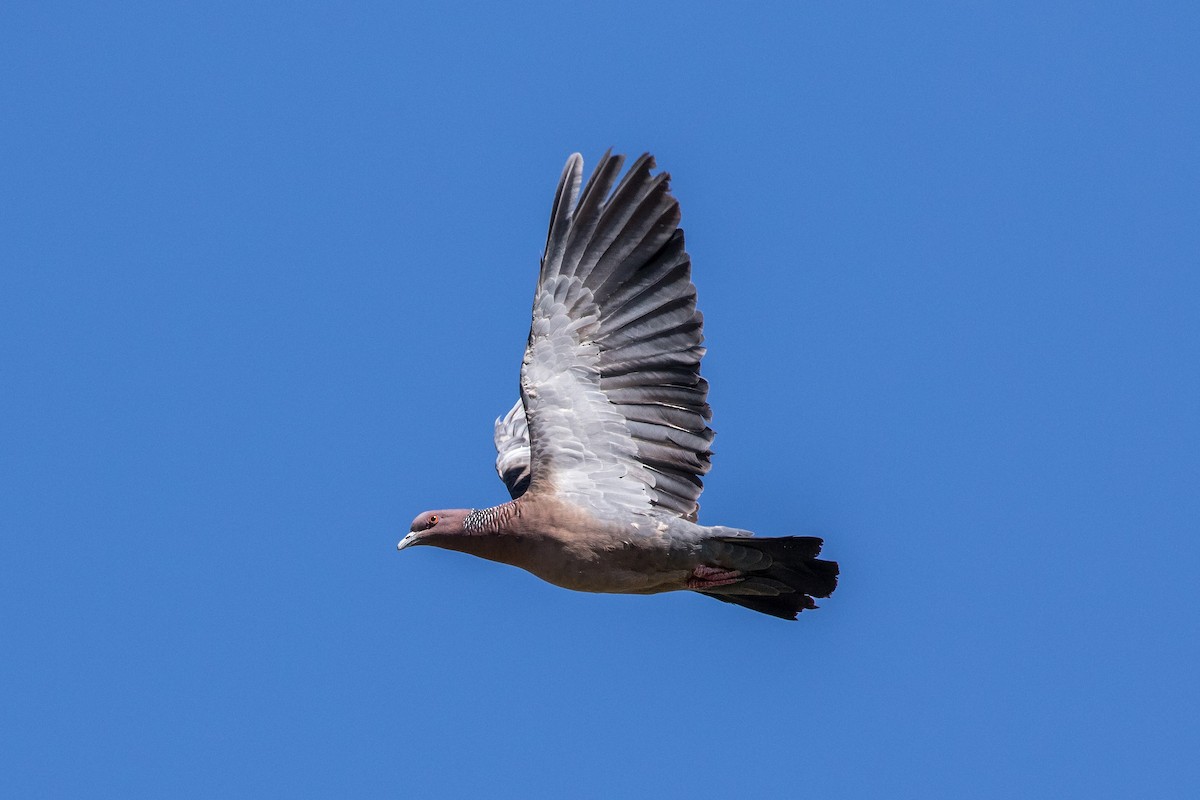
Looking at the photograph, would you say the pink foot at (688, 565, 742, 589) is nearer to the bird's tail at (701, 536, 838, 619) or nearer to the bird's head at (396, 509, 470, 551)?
the bird's tail at (701, 536, 838, 619)

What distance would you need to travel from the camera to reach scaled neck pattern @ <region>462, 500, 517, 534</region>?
42.1 feet

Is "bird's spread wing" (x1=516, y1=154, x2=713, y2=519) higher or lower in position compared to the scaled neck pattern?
higher

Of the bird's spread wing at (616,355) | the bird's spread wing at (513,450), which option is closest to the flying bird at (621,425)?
the bird's spread wing at (616,355)

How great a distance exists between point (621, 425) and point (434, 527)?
1.51 metres

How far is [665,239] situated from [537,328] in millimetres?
1059

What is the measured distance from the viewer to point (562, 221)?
502 inches

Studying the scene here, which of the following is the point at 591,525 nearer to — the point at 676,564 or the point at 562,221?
the point at 676,564

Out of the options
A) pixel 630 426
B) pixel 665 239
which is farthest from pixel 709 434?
pixel 665 239

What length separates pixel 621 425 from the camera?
12.9 m

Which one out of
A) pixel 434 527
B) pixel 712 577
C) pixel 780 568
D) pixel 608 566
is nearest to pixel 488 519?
pixel 434 527

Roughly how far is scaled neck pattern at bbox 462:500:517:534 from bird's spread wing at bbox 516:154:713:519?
25 cm

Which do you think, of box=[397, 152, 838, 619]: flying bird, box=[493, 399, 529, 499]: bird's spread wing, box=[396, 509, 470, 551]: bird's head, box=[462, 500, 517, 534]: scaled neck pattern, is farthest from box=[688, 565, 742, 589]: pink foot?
box=[493, 399, 529, 499]: bird's spread wing

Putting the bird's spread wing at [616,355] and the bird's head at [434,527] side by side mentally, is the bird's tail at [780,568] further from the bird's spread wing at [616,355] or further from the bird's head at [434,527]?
the bird's head at [434,527]

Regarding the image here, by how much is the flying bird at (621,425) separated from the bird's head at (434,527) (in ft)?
0.27
